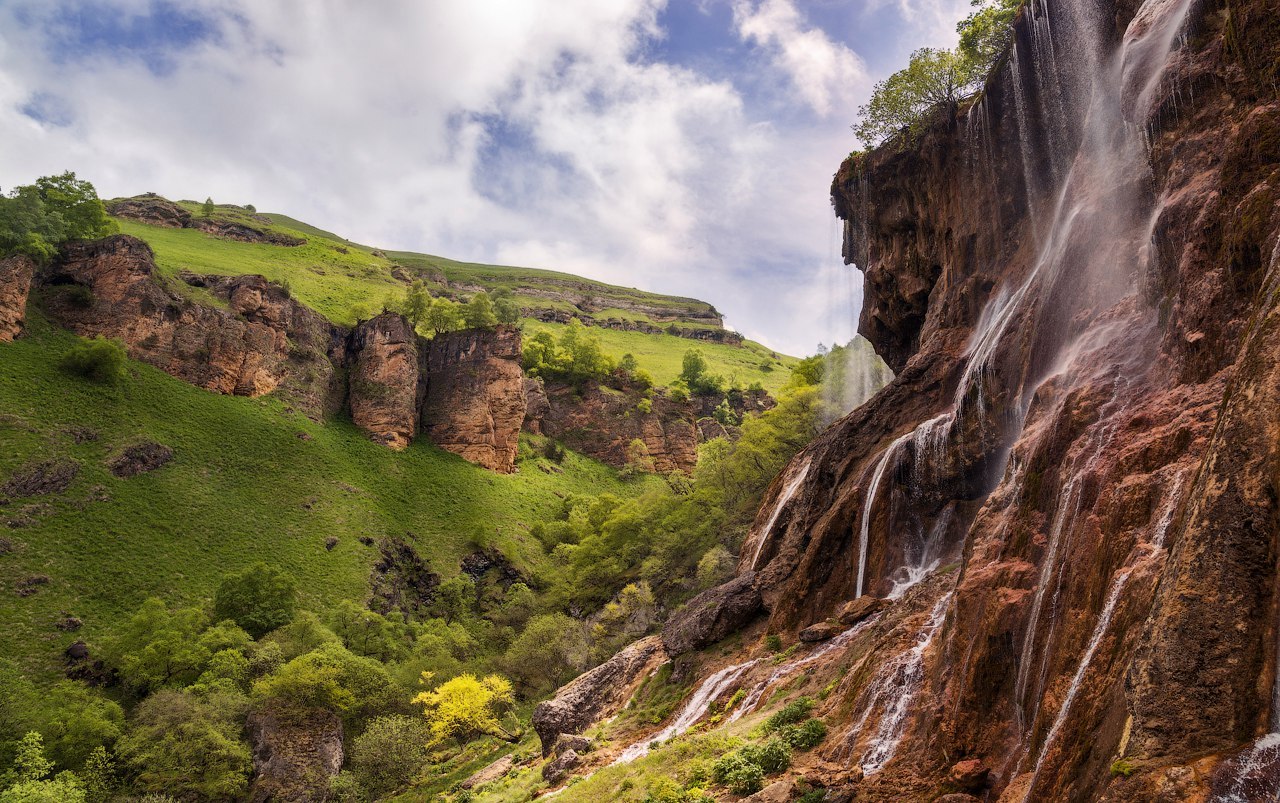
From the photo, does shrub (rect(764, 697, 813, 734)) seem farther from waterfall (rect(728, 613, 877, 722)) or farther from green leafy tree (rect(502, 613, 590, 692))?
green leafy tree (rect(502, 613, 590, 692))

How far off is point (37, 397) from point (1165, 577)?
70.5m

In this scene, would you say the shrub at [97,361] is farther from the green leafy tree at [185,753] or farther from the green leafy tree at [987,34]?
the green leafy tree at [987,34]

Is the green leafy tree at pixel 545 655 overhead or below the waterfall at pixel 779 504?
below

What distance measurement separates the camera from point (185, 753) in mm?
31656

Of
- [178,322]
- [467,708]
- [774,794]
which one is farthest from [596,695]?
[178,322]

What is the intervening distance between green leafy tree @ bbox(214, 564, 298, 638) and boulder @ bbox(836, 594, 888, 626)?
133ft

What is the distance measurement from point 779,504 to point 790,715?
18.7 metres

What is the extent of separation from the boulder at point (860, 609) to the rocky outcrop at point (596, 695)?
10525 millimetres

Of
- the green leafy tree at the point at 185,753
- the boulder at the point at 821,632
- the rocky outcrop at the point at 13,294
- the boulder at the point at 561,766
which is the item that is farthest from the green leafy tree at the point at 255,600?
the boulder at the point at 821,632

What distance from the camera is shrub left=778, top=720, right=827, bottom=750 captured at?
14.8 metres

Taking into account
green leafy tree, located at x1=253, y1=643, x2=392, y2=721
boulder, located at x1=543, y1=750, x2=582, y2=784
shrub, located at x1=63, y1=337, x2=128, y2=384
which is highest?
shrub, located at x1=63, y1=337, x2=128, y2=384

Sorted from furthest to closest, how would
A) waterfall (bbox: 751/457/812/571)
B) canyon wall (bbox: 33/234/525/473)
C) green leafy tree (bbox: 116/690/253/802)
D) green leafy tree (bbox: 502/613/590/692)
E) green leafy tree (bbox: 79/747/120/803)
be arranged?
canyon wall (bbox: 33/234/525/473) → green leafy tree (bbox: 502/613/590/692) → waterfall (bbox: 751/457/812/571) → green leafy tree (bbox: 116/690/253/802) → green leafy tree (bbox: 79/747/120/803)

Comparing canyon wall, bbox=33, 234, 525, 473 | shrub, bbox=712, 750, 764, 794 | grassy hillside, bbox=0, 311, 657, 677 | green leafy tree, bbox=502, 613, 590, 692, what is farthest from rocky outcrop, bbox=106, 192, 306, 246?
shrub, bbox=712, 750, 764, 794

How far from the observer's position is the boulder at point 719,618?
26.9 m
